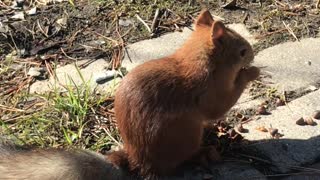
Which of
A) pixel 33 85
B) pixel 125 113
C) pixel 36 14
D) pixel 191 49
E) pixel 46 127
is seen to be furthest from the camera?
pixel 36 14

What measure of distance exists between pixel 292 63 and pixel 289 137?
558 mm

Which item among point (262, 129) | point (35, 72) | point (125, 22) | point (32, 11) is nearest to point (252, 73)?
point (262, 129)

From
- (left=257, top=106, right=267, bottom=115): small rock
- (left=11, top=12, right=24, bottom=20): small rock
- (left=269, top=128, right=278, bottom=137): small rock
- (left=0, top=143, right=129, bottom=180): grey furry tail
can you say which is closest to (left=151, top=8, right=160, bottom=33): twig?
(left=11, top=12, right=24, bottom=20): small rock

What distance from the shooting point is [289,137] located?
2805 mm

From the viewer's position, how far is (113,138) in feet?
9.38

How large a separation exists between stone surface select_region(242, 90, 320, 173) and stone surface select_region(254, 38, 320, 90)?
124 mm

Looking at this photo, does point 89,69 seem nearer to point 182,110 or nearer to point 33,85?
point 33,85

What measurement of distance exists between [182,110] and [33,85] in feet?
3.22

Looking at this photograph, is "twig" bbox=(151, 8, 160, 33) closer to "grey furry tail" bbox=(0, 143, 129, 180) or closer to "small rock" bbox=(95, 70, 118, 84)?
"small rock" bbox=(95, 70, 118, 84)

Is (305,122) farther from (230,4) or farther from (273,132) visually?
(230,4)

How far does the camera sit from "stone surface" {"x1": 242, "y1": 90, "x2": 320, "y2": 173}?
2.70 meters

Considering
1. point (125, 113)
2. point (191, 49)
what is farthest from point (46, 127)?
point (191, 49)

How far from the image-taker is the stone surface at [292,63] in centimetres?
311

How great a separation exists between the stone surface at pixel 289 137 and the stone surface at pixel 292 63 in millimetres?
124
